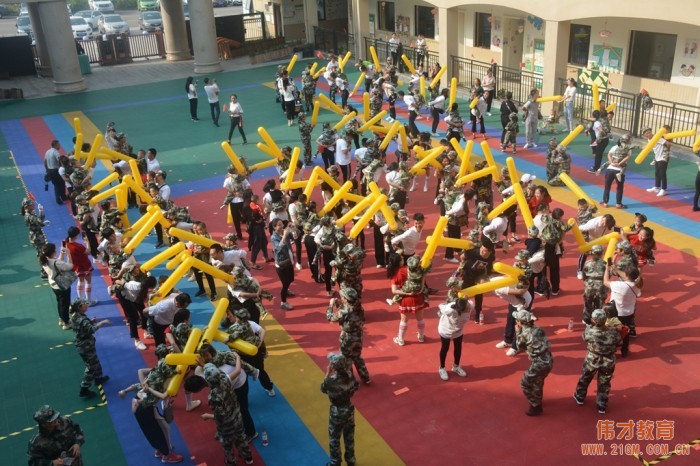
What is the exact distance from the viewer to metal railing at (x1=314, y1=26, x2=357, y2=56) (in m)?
30.6

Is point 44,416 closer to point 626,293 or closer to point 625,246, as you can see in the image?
point 626,293

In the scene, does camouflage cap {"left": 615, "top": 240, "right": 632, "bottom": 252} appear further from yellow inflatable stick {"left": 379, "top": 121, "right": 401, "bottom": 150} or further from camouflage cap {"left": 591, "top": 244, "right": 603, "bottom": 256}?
yellow inflatable stick {"left": 379, "top": 121, "right": 401, "bottom": 150}

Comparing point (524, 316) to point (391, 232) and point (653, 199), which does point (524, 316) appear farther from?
point (653, 199)

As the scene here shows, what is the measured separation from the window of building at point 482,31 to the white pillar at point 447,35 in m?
1.66

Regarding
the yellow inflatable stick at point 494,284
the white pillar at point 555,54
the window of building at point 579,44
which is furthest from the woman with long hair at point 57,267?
the window of building at point 579,44

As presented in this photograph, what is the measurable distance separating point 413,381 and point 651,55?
15378mm

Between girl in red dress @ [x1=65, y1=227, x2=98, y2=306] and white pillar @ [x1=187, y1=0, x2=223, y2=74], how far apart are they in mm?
20366

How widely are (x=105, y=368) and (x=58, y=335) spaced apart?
1.58 metres

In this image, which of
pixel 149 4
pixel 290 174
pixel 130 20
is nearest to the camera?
pixel 290 174

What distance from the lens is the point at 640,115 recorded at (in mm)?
18188

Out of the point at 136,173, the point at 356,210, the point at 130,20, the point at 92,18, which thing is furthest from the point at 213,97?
the point at 130,20

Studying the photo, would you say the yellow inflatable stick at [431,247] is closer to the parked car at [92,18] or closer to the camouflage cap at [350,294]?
the camouflage cap at [350,294]

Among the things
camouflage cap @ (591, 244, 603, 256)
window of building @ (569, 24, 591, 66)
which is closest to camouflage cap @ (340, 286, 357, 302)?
camouflage cap @ (591, 244, 603, 256)

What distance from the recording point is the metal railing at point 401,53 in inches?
1022
